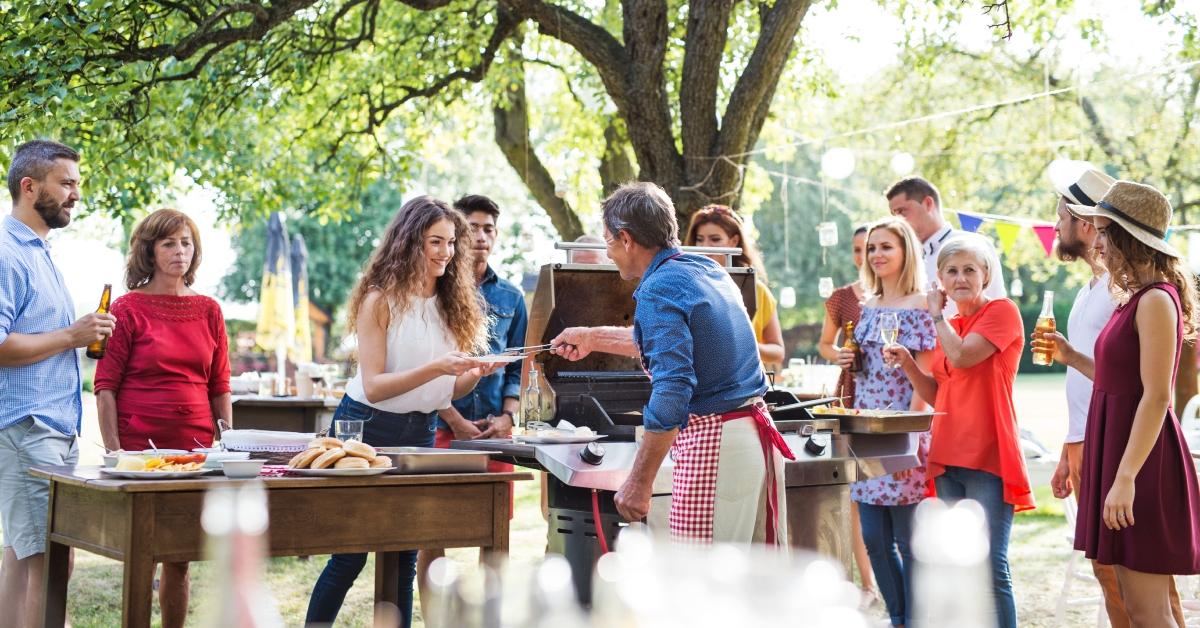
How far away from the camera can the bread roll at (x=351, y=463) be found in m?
3.06

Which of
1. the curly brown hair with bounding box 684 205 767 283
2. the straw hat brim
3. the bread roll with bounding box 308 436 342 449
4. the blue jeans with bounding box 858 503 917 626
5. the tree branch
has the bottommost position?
the blue jeans with bounding box 858 503 917 626

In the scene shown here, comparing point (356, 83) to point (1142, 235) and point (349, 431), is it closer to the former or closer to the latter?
point (349, 431)

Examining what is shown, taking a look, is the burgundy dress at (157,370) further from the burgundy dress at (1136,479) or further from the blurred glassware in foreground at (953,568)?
the blurred glassware in foreground at (953,568)

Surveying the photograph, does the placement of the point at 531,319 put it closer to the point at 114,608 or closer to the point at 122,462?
the point at 122,462

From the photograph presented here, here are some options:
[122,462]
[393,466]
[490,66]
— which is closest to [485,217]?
[393,466]

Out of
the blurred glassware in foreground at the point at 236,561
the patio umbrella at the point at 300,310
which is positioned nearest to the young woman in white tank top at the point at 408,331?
the blurred glassware in foreground at the point at 236,561

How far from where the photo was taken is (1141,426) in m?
3.10

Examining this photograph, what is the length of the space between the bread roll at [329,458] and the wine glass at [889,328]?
2.34m

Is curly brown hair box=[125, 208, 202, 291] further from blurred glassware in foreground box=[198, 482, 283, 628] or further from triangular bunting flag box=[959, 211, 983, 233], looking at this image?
triangular bunting flag box=[959, 211, 983, 233]

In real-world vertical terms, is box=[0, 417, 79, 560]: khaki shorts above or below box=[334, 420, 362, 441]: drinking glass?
below

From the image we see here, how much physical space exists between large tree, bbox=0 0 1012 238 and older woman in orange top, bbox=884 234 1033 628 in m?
3.30

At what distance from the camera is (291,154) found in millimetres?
11445

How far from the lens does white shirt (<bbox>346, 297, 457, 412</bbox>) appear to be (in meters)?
3.99

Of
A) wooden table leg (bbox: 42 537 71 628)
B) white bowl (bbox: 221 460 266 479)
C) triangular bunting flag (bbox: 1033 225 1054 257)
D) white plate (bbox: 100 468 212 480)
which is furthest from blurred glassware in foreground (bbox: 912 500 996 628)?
triangular bunting flag (bbox: 1033 225 1054 257)
